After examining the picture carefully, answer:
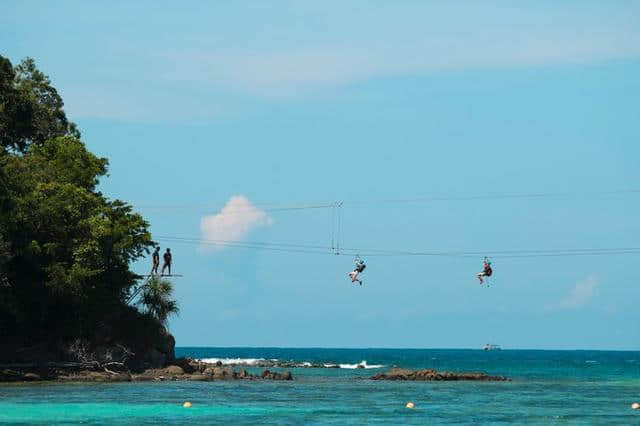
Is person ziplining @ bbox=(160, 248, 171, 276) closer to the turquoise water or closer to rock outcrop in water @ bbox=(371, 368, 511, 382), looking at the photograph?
the turquoise water

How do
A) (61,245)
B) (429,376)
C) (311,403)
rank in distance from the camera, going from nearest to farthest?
(311,403) → (61,245) → (429,376)

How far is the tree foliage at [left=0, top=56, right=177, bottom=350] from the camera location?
70500 mm

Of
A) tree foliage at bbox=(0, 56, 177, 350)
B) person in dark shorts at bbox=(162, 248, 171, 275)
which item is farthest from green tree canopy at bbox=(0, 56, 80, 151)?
person in dark shorts at bbox=(162, 248, 171, 275)

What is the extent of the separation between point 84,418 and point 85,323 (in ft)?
85.0

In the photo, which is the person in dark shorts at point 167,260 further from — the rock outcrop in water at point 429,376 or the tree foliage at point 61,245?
the rock outcrop in water at point 429,376

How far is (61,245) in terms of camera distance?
7212cm

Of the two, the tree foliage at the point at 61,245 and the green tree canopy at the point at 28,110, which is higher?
the green tree canopy at the point at 28,110

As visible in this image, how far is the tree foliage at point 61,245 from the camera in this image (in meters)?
70.5

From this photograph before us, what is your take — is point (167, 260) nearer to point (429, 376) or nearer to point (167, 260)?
point (167, 260)

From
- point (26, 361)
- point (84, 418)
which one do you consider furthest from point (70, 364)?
point (84, 418)

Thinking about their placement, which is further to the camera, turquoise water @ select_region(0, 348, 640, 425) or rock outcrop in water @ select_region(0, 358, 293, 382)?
rock outcrop in water @ select_region(0, 358, 293, 382)

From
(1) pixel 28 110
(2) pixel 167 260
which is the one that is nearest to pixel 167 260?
(2) pixel 167 260

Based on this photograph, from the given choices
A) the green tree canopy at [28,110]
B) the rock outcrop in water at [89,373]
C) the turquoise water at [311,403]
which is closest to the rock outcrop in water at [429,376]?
the turquoise water at [311,403]

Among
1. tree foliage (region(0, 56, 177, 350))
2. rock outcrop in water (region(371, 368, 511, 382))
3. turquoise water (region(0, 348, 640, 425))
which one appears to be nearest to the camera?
turquoise water (region(0, 348, 640, 425))
